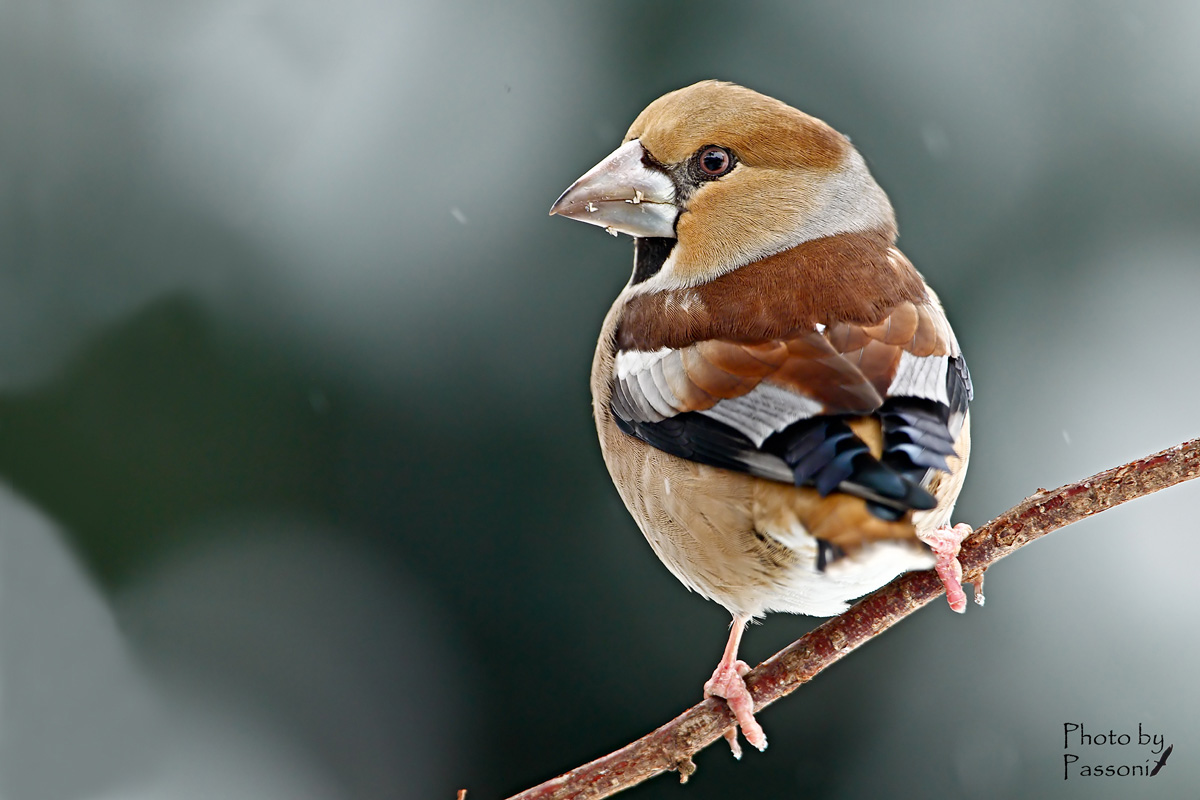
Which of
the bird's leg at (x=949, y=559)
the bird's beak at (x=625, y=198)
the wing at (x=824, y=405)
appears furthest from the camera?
the bird's beak at (x=625, y=198)

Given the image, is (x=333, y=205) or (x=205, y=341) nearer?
(x=205, y=341)

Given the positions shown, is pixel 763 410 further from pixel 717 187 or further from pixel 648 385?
pixel 717 187

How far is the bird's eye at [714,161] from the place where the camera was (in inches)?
107

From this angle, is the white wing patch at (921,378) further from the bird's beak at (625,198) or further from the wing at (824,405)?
the bird's beak at (625,198)

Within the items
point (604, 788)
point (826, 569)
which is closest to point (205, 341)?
point (604, 788)

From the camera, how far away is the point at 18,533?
4.16 meters

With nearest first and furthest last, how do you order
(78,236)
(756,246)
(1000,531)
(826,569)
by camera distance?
(826,569) < (1000,531) < (756,246) < (78,236)

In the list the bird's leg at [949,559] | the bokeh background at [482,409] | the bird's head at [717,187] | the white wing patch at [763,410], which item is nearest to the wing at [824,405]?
the white wing patch at [763,410]

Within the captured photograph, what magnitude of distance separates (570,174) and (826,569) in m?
3.05

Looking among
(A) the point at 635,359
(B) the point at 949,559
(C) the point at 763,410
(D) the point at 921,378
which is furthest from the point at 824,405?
(A) the point at 635,359

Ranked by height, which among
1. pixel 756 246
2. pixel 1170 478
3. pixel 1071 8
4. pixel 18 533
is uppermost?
pixel 1071 8

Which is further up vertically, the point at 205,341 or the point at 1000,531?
the point at 1000,531

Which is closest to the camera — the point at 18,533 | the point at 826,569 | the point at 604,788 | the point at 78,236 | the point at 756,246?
the point at 826,569

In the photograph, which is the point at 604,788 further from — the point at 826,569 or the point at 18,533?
the point at 18,533
